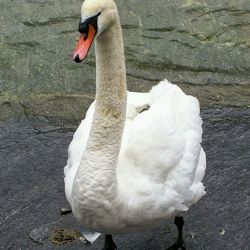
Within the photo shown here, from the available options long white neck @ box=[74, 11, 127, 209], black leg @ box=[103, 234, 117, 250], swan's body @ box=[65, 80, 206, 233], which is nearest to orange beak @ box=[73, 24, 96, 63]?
long white neck @ box=[74, 11, 127, 209]

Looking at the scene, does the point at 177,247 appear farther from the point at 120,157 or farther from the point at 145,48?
the point at 145,48

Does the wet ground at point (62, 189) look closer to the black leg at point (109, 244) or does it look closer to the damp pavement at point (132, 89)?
the damp pavement at point (132, 89)

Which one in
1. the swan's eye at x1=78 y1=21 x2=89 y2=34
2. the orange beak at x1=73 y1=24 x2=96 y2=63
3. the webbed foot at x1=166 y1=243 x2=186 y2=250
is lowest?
the webbed foot at x1=166 y1=243 x2=186 y2=250

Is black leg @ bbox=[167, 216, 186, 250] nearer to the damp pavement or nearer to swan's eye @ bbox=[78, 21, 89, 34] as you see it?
the damp pavement

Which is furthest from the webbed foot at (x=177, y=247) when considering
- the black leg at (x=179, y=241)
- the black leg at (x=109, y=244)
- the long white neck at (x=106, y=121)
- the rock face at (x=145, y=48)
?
the rock face at (x=145, y=48)

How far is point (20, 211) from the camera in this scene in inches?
179

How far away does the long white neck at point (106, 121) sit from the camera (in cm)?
332

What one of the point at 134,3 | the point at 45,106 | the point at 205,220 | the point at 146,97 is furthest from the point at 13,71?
the point at 205,220

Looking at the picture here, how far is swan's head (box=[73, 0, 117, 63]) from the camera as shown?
9.81 ft

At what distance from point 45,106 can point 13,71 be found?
2.02ft

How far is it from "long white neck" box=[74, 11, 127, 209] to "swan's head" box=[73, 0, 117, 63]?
0.14 m

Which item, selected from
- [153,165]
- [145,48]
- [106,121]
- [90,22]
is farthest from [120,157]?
[145,48]

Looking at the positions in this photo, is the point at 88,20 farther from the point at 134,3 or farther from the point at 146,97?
the point at 134,3

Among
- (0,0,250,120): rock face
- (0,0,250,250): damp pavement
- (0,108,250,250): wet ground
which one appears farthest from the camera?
(0,0,250,120): rock face
